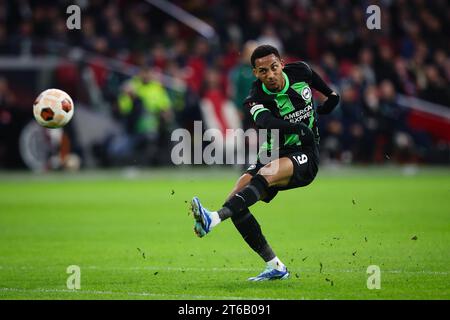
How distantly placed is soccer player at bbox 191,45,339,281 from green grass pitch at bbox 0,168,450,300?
0.53m

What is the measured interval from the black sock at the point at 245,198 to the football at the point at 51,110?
2.35m

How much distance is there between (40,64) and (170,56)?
11.8 ft

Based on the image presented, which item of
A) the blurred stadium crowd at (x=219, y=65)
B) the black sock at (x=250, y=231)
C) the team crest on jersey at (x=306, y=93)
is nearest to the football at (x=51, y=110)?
the black sock at (x=250, y=231)

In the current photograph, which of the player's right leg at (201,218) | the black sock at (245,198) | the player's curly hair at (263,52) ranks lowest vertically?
the player's right leg at (201,218)

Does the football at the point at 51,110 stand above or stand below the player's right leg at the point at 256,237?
above

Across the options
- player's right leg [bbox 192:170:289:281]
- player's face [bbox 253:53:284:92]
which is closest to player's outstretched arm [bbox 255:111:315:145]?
player's face [bbox 253:53:284:92]

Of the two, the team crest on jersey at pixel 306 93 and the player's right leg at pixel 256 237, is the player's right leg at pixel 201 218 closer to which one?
the player's right leg at pixel 256 237

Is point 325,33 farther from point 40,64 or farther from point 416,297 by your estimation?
point 416,297

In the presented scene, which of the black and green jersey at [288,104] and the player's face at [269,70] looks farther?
the black and green jersey at [288,104]

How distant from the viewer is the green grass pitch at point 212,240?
8.38m

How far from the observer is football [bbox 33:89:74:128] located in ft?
31.7

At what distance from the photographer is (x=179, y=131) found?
24.1 meters

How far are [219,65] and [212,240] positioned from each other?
12.9 metres
